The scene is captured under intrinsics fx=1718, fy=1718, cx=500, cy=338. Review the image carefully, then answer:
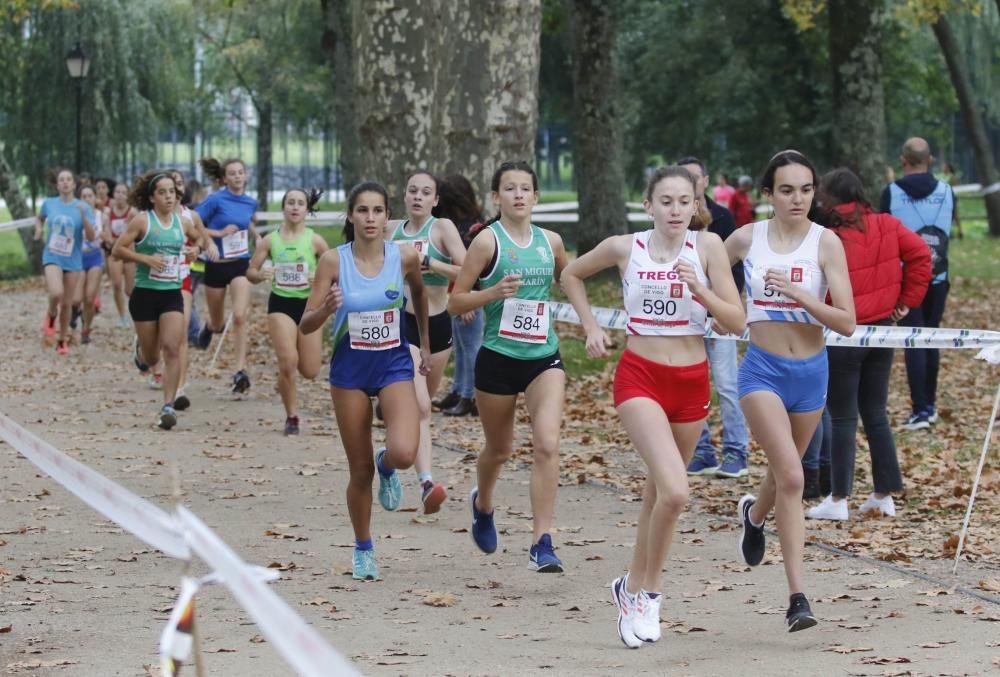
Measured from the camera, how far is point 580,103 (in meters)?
26.4

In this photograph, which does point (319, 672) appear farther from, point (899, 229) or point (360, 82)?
point (360, 82)

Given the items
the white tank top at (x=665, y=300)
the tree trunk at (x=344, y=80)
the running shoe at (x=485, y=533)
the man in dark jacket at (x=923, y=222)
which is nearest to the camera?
the white tank top at (x=665, y=300)

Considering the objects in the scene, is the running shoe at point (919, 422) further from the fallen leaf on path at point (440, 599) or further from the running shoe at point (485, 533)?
the fallen leaf on path at point (440, 599)

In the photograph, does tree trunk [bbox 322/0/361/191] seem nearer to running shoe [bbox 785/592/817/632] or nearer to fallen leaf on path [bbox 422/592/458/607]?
fallen leaf on path [bbox 422/592/458/607]

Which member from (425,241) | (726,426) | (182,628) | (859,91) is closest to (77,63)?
(859,91)

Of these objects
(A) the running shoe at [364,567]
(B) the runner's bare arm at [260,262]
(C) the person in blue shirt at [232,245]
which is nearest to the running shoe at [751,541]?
(A) the running shoe at [364,567]

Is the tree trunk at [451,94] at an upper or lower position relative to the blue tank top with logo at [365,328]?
upper

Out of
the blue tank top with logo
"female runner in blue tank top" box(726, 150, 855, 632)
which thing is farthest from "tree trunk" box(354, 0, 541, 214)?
"female runner in blue tank top" box(726, 150, 855, 632)

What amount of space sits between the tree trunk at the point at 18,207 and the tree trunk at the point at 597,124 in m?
14.5

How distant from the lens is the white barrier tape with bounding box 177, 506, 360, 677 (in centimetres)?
337

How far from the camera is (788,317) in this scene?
24.5 ft

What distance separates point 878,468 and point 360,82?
30.8 ft

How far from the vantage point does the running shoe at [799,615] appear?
6.82 meters

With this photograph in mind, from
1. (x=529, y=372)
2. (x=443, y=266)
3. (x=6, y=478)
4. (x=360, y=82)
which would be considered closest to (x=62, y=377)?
(x=360, y=82)
